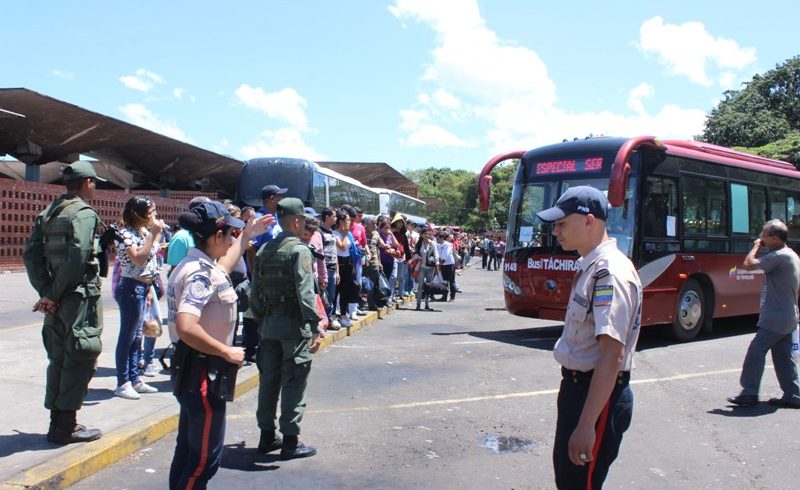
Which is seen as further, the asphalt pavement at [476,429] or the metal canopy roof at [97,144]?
the metal canopy roof at [97,144]

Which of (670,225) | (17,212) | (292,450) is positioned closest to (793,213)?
(670,225)

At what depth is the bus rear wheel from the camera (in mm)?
10734

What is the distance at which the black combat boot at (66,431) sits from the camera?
463 centimetres

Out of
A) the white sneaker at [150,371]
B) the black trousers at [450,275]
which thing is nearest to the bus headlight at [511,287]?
the white sneaker at [150,371]

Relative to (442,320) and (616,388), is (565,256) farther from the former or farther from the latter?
(616,388)

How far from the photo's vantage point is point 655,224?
10.2 m

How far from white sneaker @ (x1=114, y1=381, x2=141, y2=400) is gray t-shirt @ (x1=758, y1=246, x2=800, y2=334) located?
19.3 ft

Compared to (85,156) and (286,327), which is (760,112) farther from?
(286,327)

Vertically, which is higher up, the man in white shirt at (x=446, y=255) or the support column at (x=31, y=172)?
the support column at (x=31, y=172)

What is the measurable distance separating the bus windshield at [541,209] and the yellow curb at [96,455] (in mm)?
6486

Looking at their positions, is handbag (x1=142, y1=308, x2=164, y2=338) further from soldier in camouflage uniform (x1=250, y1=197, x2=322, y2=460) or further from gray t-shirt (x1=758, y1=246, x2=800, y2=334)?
gray t-shirt (x1=758, y1=246, x2=800, y2=334)

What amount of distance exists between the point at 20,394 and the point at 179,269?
11.2ft

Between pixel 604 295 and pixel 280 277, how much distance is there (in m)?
2.76

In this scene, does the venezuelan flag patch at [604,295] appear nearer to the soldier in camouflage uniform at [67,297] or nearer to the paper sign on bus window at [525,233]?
the soldier in camouflage uniform at [67,297]
